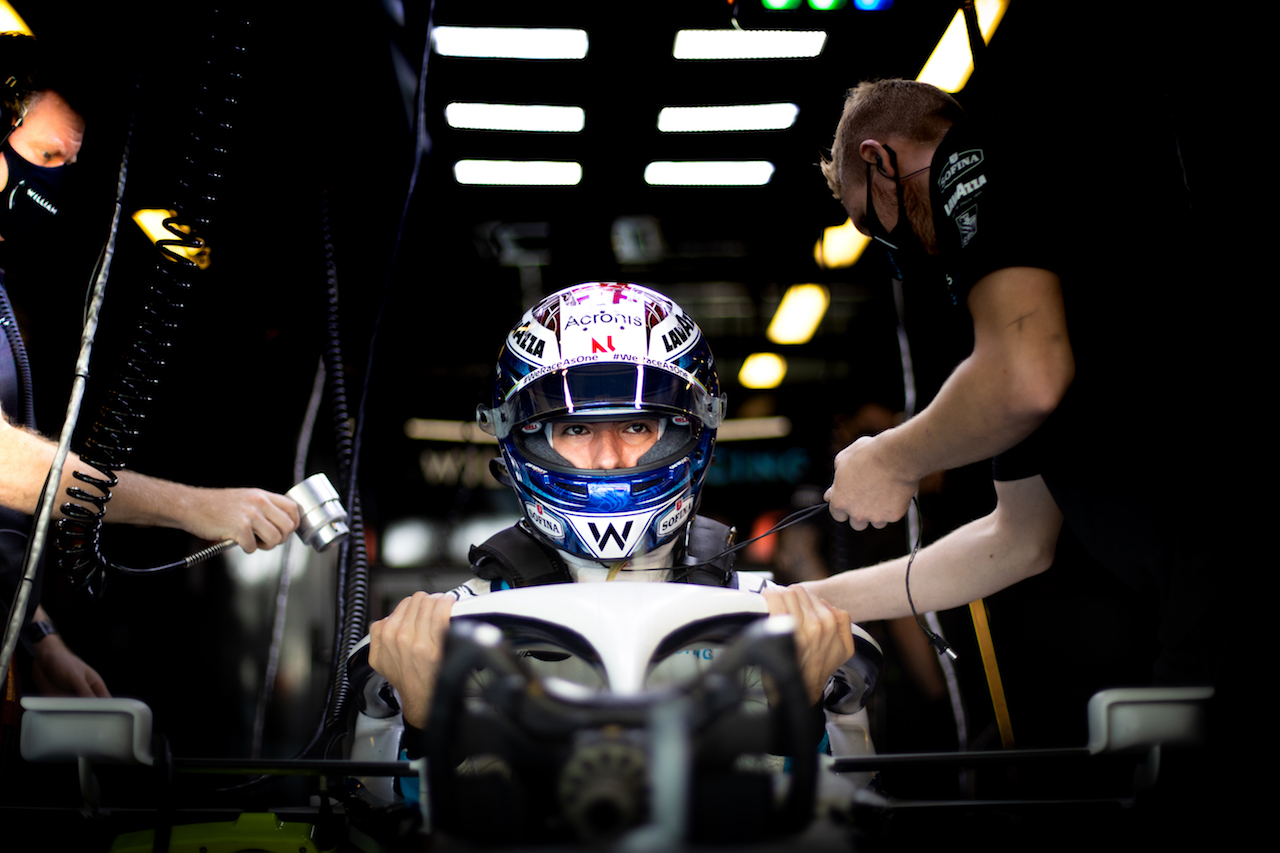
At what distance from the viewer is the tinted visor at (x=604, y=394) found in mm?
1794

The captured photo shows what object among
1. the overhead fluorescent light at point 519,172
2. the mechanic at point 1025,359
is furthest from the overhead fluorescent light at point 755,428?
the mechanic at point 1025,359

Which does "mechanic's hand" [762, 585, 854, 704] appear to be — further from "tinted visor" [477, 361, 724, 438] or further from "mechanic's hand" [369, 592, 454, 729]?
"tinted visor" [477, 361, 724, 438]

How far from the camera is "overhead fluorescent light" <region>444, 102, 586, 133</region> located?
243cm

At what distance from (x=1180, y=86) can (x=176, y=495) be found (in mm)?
2157

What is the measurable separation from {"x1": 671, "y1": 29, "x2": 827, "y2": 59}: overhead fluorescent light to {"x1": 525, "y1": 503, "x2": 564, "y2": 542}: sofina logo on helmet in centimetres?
126

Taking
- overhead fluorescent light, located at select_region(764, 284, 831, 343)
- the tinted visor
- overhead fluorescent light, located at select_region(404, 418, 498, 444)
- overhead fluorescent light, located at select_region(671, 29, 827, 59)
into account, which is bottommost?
the tinted visor

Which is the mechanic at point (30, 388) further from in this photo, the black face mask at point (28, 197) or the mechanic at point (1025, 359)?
the mechanic at point (1025, 359)

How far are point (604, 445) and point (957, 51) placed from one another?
4.40ft

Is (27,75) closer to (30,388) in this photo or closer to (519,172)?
(30,388)

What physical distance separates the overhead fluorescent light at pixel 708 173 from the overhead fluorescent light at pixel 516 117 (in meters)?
0.31

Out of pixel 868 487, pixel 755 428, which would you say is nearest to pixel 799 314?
pixel 755 428

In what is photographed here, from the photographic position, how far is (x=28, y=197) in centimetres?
177

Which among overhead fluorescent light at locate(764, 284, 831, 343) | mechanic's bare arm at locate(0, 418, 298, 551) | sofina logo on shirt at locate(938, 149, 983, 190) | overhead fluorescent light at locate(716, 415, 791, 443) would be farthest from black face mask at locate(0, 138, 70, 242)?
overhead fluorescent light at locate(716, 415, 791, 443)

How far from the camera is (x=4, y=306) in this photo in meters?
1.79
